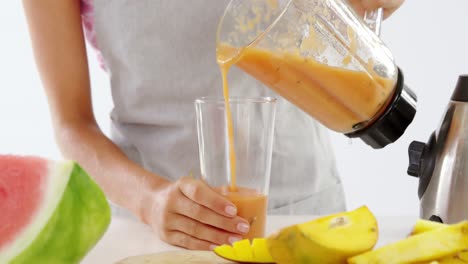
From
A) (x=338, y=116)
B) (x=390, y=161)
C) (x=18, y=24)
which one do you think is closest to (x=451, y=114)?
(x=338, y=116)

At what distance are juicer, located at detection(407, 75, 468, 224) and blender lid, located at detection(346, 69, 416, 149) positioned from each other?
0.17 ft

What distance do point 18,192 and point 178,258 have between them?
199 millimetres

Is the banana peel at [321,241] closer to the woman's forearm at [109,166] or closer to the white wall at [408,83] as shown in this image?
the woman's forearm at [109,166]

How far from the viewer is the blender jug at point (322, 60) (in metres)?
0.86

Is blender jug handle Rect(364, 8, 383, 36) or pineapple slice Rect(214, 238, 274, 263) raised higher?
blender jug handle Rect(364, 8, 383, 36)

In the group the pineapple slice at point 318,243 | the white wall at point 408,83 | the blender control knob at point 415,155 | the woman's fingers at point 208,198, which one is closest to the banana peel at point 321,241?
the pineapple slice at point 318,243

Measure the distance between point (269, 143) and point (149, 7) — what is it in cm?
47

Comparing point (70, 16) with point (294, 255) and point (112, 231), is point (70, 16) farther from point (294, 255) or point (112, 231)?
point (294, 255)

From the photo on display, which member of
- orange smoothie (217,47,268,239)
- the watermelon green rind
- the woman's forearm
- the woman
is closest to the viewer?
the watermelon green rind

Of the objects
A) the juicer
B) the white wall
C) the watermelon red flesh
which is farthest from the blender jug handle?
the white wall

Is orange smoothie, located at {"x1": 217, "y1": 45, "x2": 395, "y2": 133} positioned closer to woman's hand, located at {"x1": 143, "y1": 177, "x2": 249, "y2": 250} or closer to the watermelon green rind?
woman's hand, located at {"x1": 143, "y1": 177, "x2": 249, "y2": 250}

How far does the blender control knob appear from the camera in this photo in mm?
986

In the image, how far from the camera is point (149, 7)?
1.27m

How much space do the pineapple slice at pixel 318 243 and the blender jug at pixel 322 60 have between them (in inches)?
8.8
